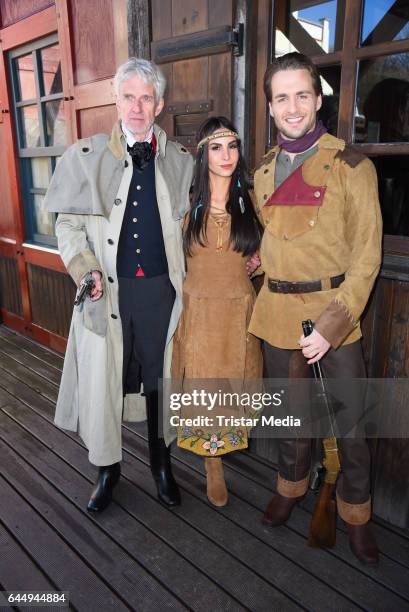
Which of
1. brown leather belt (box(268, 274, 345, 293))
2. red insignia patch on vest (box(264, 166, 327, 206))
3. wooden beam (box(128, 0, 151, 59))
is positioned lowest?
brown leather belt (box(268, 274, 345, 293))

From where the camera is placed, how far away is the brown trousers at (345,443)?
1886 mm

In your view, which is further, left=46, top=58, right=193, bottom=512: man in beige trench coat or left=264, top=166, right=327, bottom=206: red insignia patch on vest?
left=46, top=58, right=193, bottom=512: man in beige trench coat

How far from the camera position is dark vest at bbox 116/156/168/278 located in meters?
2.11

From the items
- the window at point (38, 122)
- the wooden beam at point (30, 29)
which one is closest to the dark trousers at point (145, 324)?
the window at point (38, 122)

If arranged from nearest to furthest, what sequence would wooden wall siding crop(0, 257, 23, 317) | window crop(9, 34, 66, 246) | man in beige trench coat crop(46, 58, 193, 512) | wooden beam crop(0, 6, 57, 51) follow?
1. man in beige trench coat crop(46, 58, 193, 512)
2. wooden beam crop(0, 6, 57, 51)
3. window crop(9, 34, 66, 246)
4. wooden wall siding crop(0, 257, 23, 317)

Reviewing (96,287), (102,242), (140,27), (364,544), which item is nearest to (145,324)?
(96,287)

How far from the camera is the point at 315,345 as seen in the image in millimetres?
1741

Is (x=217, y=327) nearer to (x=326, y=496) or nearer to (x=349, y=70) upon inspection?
(x=326, y=496)

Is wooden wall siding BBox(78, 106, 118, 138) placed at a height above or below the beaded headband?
above

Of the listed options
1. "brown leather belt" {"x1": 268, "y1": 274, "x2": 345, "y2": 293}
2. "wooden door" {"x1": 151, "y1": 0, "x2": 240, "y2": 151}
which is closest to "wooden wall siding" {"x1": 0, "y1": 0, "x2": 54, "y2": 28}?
"wooden door" {"x1": 151, "y1": 0, "x2": 240, "y2": 151}

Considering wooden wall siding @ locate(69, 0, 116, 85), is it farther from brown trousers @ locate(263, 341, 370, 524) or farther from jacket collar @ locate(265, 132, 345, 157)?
brown trousers @ locate(263, 341, 370, 524)

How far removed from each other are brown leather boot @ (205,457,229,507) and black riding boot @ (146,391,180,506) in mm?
162

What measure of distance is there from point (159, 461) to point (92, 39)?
111 inches

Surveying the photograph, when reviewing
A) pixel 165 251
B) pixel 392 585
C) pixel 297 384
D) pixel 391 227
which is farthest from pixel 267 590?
pixel 391 227
